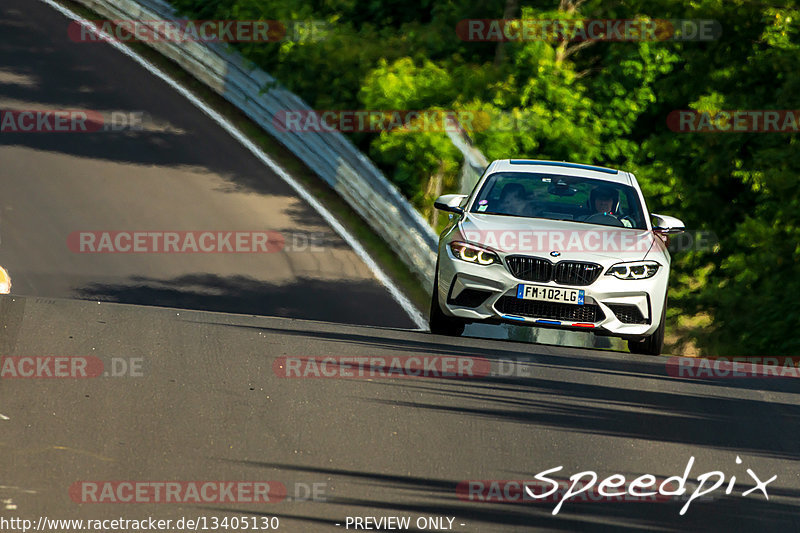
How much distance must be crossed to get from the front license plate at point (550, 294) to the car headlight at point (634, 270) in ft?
1.25

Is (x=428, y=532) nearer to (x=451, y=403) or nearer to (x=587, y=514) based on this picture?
(x=587, y=514)

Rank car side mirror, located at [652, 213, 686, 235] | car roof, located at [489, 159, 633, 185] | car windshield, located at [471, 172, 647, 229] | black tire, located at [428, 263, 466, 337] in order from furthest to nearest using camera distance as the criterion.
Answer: car roof, located at [489, 159, 633, 185]
car windshield, located at [471, 172, 647, 229]
car side mirror, located at [652, 213, 686, 235]
black tire, located at [428, 263, 466, 337]

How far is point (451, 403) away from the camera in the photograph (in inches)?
388

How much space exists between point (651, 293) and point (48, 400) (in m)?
5.80

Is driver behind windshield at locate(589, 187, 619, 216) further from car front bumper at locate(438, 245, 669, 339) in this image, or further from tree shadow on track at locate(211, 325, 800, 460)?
tree shadow on track at locate(211, 325, 800, 460)

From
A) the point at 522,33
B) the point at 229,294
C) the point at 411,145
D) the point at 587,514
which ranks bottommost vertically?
the point at 587,514

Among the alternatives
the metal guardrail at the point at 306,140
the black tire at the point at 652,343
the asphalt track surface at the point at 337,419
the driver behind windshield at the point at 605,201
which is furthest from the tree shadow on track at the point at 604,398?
the metal guardrail at the point at 306,140

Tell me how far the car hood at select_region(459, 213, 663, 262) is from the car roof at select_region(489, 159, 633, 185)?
3.55ft

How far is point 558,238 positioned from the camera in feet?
40.8

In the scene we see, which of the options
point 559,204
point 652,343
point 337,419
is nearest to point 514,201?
point 559,204

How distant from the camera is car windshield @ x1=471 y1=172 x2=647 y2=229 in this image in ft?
43.4

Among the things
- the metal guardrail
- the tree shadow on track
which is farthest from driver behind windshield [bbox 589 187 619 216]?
the metal guardrail

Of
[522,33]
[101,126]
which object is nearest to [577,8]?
[522,33]

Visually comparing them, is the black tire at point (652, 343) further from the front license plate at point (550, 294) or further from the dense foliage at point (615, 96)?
the dense foliage at point (615, 96)
